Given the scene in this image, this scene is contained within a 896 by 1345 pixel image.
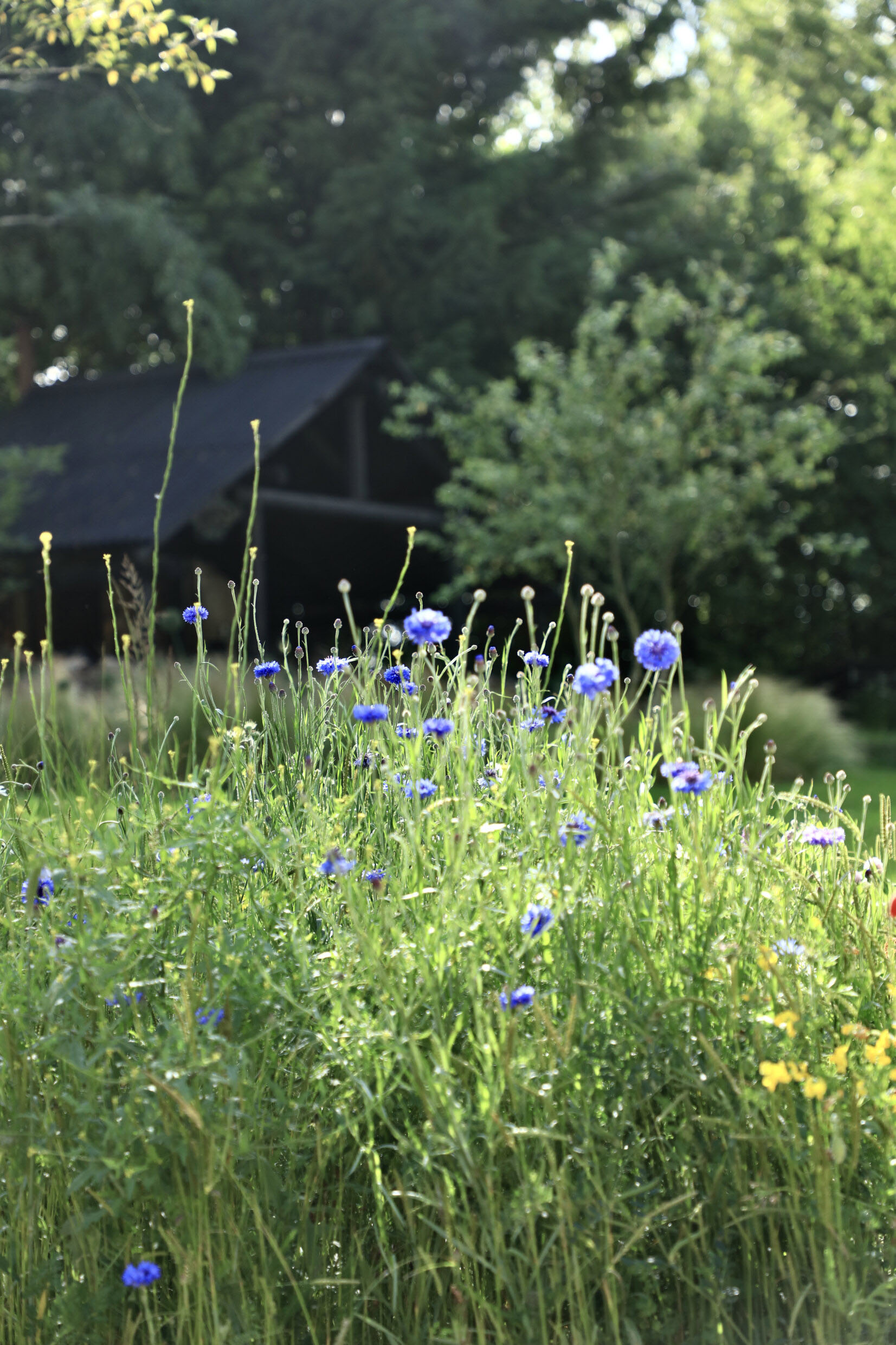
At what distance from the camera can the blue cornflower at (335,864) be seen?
174cm

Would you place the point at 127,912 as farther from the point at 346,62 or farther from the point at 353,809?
the point at 346,62

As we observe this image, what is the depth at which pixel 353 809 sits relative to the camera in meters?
2.69

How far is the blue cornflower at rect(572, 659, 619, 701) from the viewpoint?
1904 mm

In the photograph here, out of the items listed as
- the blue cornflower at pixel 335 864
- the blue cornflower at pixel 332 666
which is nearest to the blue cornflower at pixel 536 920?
the blue cornflower at pixel 335 864

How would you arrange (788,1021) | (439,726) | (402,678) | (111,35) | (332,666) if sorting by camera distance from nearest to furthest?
(788,1021)
(439,726)
(402,678)
(332,666)
(111,35)

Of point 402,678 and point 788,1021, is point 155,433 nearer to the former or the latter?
point 402,678

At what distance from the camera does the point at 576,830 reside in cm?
201

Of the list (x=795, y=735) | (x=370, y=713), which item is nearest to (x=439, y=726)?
(x=370, y=713)

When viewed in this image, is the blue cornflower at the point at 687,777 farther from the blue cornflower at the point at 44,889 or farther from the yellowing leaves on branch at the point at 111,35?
the yellowing leaves on branch at the point at 111,35

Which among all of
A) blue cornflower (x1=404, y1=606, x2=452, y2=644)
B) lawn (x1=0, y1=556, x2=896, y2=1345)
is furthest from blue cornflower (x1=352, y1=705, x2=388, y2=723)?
blue cornflower (x1=404, y1=606, x2=452, y2=644)

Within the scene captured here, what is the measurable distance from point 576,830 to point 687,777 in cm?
20

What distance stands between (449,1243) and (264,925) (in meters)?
0.63

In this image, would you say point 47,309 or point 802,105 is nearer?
point 47,309

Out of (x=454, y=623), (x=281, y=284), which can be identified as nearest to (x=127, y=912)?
(x=454, y=623)
